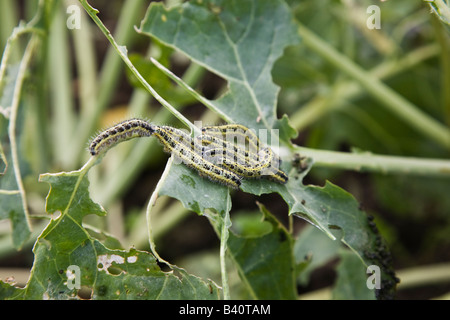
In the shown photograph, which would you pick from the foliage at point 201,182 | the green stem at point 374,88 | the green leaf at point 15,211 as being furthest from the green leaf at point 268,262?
the green stem at point 374,88

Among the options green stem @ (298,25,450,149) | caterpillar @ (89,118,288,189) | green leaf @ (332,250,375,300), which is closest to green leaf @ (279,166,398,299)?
caterpillar @ (89,118,288,189)

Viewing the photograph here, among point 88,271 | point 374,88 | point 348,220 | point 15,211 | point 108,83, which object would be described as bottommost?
point 88,271

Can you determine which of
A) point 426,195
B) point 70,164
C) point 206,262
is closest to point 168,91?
point 70,164

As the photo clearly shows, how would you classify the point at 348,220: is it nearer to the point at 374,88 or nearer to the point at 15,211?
the point at 374,88

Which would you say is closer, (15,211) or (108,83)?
(15,211)

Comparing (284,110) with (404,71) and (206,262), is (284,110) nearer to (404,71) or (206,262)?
(404,71)

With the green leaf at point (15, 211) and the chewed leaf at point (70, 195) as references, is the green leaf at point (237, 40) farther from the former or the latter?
the green leaf at point (15, 211)

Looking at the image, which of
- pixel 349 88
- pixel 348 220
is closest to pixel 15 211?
pixel 348 220
